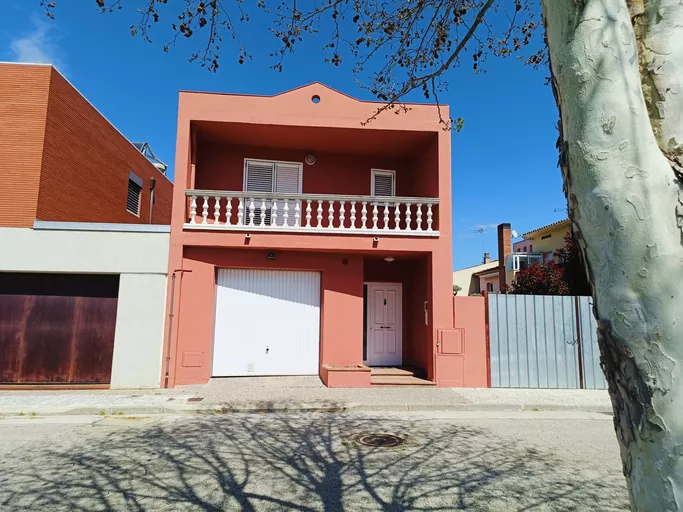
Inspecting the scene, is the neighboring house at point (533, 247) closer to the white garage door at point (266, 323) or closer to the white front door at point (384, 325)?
the white front door at point (384, 325)

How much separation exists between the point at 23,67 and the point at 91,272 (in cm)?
547

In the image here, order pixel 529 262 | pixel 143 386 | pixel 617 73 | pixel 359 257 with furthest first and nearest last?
pixel 529 262 < pixel 359 257 < pixel 143 386 < pixel 617 73

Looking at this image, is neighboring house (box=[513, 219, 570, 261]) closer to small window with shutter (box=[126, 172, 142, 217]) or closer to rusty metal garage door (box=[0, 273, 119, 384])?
small window with shutter (box=[126, 172, 142, 217])

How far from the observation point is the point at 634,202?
1.34 m

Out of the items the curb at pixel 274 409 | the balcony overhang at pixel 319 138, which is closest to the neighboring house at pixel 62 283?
the curb at pixel 274 409

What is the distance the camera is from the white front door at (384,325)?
39.3 ft

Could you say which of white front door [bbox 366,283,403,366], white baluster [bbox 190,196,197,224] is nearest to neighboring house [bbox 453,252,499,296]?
white front door [bbox 366,283,403,366]

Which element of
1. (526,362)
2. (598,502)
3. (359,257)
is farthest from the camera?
(359,257)

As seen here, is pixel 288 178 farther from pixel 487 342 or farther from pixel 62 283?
pixel 487 342

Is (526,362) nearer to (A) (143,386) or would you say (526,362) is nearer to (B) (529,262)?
(A) (143,386)

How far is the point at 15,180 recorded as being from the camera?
392 inches

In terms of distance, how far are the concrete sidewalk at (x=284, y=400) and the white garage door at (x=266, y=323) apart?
0.81 metres

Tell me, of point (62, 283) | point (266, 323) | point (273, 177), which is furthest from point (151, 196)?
point (266, 323)

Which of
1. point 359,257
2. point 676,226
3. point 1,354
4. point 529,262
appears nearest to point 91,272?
point 1,354
